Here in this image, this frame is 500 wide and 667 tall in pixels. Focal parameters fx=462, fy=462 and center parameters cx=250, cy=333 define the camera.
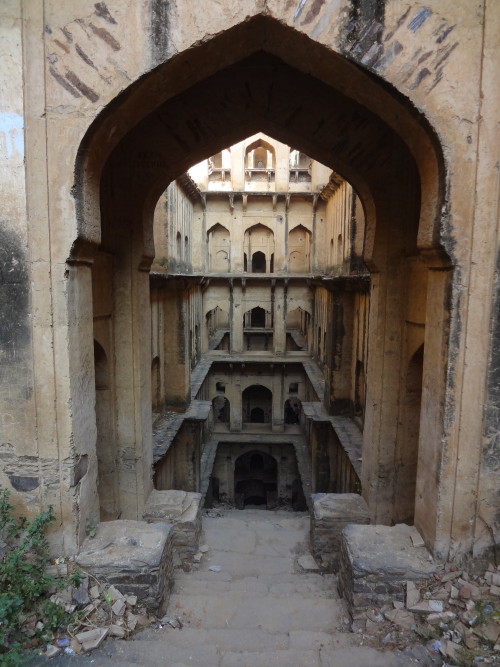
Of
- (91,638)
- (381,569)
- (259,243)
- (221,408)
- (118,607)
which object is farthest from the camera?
(221,408)

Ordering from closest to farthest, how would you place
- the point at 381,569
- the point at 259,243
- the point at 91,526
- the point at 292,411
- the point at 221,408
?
1. the point at 381,569
2. the point at 91,526
3. the point at 259,243
4. the point at 221,408
5. the point at 292,411

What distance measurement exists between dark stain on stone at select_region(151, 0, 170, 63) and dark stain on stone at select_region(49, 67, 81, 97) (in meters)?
0.63

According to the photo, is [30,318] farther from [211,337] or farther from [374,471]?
[211,337]

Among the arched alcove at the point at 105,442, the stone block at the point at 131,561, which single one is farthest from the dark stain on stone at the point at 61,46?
the stone block at the point at 131,561

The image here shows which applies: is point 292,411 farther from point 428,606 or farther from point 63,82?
point 63,82

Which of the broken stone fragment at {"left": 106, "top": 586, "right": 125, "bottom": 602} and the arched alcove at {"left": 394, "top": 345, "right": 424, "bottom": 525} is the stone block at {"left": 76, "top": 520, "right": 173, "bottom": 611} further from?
the arched alcove at {"left": 394, "top": 345, "right": 424, "bottom": 525}

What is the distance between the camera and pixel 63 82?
3.37m

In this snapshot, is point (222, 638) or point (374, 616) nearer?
point (222, 638)

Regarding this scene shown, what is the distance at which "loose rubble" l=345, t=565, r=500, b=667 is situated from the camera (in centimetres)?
308

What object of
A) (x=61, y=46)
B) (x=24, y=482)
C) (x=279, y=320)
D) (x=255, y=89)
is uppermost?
(x=255, y=89)

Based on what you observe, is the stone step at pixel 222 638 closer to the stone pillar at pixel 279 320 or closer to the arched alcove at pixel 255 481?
the stone pillar at pixel 279 320

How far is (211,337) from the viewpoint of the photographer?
19719 mm

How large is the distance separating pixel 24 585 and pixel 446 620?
2994 mm

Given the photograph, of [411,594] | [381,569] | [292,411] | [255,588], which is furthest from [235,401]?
[411,594]
